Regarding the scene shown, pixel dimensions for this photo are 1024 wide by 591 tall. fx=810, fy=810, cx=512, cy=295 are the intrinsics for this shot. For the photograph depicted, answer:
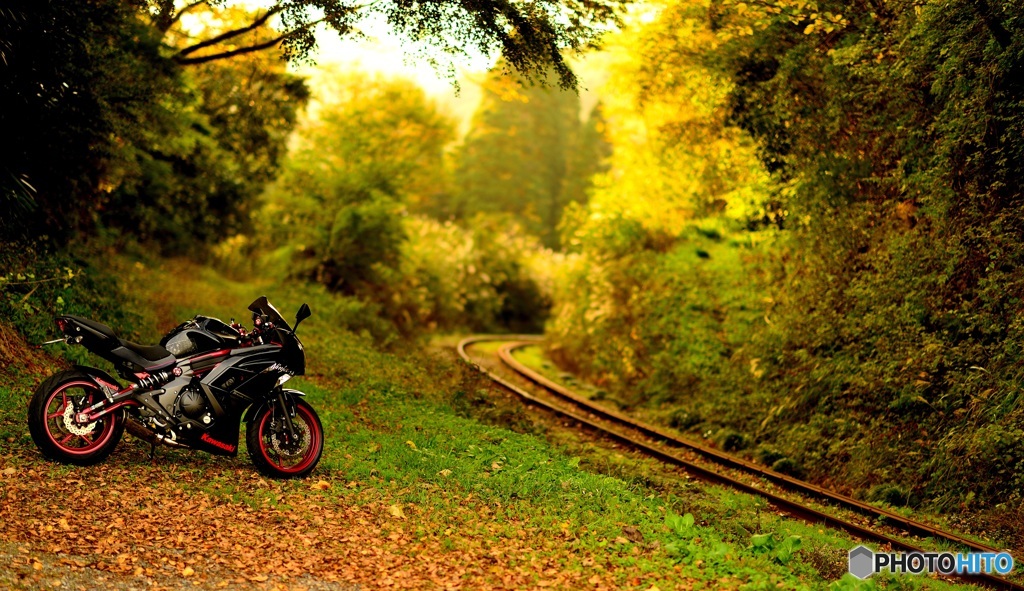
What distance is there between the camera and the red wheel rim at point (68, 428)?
678cm

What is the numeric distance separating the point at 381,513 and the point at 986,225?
8430mm

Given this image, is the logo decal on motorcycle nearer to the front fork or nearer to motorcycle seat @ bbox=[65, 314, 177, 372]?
the front fork

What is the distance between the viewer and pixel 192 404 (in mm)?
7383

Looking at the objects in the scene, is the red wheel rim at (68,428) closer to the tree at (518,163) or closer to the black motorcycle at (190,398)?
the black motorcycle at (190,398)

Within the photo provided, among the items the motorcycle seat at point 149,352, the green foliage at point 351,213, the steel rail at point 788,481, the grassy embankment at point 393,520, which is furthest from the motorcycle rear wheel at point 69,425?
the green foliage at point 351,213

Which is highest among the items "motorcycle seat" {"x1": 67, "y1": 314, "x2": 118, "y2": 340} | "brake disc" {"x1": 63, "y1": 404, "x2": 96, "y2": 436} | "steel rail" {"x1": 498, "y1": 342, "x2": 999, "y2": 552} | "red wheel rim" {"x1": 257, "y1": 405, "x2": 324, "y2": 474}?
"motorcycle seat" {"x1": 67, "y1": 314, "x2": 118, "y2": 340}

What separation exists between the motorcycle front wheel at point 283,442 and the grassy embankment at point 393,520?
163mm

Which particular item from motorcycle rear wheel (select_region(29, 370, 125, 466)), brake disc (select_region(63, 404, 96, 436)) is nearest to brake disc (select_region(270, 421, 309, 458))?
motorcycle rear wheel (select_region(29, 370, 125, 466))

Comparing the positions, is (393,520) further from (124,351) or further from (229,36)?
(229,36)

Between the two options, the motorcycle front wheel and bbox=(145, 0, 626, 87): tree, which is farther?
bbox=(145, 0, 626, 87): tree

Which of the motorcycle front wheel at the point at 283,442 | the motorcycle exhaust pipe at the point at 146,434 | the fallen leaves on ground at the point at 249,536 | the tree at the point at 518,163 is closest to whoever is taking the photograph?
the fallen leaves on ground at the point at 249,536

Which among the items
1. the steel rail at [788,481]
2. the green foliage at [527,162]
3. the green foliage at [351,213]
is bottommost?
the steel rail at [788,481]

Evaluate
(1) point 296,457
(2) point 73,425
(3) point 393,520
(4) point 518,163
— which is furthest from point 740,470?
(4) point 518,163

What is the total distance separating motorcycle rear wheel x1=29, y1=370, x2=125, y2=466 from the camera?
22.0ft
